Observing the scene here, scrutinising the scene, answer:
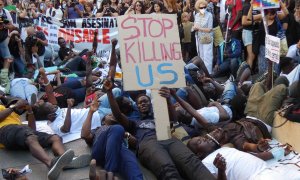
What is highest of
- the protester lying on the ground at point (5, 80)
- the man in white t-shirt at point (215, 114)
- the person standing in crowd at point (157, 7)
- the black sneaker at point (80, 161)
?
the person standing in crowd at point (157, 7)

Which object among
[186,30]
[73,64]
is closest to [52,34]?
[73,64]

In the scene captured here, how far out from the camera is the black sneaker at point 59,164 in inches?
190

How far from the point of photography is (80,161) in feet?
17.2

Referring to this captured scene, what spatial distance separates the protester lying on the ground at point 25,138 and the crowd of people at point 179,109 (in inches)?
0.5

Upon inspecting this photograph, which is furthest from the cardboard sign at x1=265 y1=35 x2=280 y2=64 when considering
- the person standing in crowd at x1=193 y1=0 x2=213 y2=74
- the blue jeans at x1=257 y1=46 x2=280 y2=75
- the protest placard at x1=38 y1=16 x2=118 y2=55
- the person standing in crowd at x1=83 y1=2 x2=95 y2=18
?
the person standing in crowd at x1=83 y1=2 x2=95 y2=18

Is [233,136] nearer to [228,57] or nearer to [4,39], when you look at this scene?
[228,57]

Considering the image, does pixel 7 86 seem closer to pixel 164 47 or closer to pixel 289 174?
pixel 164 47

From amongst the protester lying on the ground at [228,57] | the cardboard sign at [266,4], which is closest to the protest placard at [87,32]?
the protester lying on the ground at [228,57]

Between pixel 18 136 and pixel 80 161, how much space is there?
78cm

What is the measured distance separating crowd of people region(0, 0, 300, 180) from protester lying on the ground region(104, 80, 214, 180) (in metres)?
0.01

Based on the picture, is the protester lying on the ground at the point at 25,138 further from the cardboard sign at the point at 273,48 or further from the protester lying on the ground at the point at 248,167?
the cardboard sign at the point at 273,48

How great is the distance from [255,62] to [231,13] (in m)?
1.46

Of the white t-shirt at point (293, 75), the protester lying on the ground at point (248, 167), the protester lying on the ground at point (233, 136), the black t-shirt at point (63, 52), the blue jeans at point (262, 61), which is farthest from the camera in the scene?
the black t-shirt at point (63, 52)

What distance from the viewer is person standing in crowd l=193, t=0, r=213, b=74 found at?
9.57 metres
